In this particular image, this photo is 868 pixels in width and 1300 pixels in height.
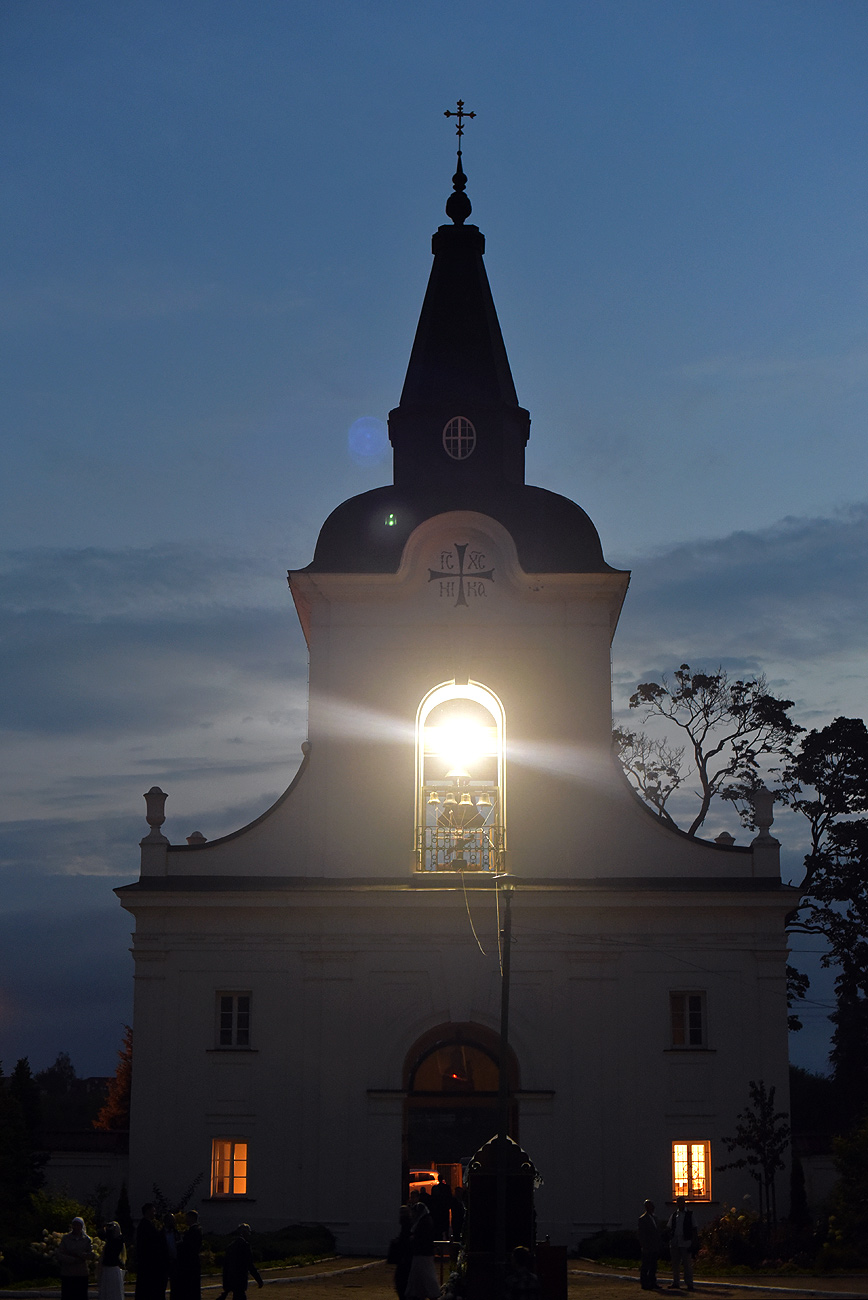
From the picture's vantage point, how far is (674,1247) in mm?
24484

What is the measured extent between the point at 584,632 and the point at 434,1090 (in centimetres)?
984

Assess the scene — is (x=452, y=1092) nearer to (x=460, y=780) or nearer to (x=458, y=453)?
(x=460, y=780)

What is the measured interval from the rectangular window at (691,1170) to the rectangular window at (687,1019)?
191 centimetres

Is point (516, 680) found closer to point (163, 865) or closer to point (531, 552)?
point (531, 552)

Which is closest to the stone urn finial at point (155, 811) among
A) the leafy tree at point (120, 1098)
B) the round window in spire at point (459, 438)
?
the round window in spire at point (459, 438)

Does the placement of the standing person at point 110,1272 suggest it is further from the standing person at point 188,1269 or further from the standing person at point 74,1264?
the standing person at point 188,1269

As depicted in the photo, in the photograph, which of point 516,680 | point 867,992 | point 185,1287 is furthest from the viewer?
point 867,992

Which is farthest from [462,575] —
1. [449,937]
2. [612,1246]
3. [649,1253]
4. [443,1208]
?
[649,1253]

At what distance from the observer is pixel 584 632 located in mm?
32750

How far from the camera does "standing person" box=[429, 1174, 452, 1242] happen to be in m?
28.6

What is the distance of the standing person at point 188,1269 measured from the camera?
20219 millimetres

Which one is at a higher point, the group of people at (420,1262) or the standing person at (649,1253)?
the group of people at (420,1262)

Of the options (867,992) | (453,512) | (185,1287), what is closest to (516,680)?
(453,512)

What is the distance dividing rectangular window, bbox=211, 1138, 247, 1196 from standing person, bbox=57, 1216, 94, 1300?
1051 centimetres
